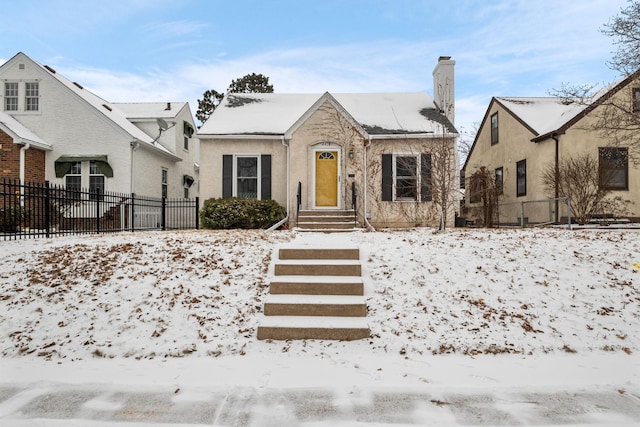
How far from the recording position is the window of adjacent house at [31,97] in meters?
16.0

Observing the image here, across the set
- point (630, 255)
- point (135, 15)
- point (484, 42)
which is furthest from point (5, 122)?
point (630, 255)

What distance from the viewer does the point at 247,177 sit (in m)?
13.8

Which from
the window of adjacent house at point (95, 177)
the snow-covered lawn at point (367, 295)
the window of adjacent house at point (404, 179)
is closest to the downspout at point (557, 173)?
the window of adjacent house at point (404, 179)

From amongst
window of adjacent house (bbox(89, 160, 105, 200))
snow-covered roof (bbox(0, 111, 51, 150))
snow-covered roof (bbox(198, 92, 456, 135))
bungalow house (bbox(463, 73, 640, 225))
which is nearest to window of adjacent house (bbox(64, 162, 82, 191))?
window of adjacent house (bbox(89, 160, 105, 200))

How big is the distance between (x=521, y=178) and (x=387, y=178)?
8421mm

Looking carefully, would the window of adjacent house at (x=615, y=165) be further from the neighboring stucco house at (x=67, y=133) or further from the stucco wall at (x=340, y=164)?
the neighboring stucco house at (x=67, y=133)

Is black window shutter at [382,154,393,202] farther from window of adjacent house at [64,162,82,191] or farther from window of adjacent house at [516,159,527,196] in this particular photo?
window of adjacent house at [64,162,82,191]

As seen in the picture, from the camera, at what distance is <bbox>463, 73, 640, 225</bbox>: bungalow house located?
14047 mm

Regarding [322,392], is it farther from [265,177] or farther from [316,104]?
[316,104]

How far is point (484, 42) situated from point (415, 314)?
41.7ft

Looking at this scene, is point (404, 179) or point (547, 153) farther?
point (547, 153)

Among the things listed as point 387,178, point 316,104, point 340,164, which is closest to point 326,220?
point 340,164

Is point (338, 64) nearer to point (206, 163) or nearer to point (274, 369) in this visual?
point (206, 163)

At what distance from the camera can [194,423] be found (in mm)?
2965
